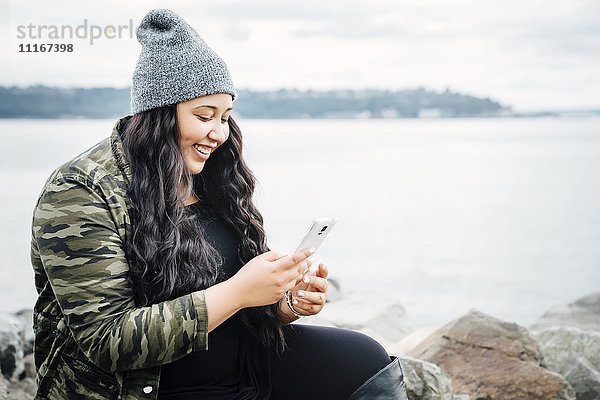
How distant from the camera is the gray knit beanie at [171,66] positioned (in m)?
2.00

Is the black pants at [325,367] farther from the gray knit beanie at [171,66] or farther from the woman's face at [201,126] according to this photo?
the gray knit beanie at [171,66]

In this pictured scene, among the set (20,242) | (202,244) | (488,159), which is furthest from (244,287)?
(488,159)

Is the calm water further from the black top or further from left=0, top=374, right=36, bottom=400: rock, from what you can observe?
left=0, top=374, right=36, bottom=400: rock

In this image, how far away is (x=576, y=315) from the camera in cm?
583

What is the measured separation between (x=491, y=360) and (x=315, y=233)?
172 centimetres

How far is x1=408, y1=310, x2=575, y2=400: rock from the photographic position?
3160 mm

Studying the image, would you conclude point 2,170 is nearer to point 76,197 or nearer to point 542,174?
point 542,174

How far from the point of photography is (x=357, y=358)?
221cm

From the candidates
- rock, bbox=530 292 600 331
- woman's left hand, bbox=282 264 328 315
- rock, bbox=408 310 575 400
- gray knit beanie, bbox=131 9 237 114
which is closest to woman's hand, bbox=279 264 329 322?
woman's left hand, bbox=282 264 328 315

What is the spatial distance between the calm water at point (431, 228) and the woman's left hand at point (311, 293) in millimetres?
337

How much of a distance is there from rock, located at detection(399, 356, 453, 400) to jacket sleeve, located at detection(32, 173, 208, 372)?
123cm

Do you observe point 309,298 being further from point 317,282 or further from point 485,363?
point 485,363

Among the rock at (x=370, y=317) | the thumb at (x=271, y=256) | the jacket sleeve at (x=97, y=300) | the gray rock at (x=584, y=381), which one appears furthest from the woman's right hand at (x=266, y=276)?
the rock at (x=370, y=317)

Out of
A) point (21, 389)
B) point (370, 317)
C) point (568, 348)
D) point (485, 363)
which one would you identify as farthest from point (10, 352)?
point (568, 348)
